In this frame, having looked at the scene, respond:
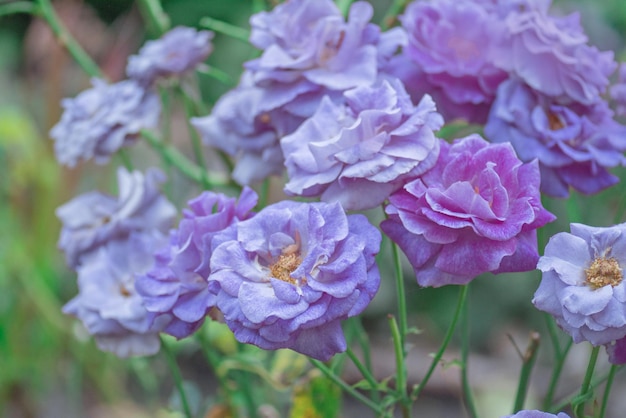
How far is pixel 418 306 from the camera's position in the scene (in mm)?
1373

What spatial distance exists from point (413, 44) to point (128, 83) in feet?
0.68

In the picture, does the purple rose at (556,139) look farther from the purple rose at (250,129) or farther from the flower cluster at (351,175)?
the purple rose at (250,129)

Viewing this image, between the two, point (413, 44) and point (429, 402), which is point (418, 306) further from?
point (413, 44)

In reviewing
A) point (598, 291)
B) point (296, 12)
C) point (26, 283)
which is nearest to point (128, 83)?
point (296, 12)

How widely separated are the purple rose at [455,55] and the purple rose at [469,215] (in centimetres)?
9

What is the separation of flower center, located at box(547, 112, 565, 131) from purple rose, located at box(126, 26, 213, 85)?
8.9 inches

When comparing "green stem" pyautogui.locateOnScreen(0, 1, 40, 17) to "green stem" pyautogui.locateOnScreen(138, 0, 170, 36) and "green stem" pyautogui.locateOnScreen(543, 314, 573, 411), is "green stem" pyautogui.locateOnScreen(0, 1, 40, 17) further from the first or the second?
"green stem" pyautogui.locateOnScreen(543, 314, 573, 411)

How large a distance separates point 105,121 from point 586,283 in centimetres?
32

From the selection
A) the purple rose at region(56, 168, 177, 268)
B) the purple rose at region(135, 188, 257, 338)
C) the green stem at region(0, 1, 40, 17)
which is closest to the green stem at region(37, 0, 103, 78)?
the green stem at region(0, 1, 40, 17)

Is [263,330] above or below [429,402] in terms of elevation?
above

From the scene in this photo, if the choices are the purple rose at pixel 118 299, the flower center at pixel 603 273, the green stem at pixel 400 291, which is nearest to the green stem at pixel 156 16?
the purple rose at pixel 118 299

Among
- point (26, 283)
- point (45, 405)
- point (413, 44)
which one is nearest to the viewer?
point (413, 44)

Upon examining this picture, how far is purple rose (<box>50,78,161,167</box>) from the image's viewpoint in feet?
1.75

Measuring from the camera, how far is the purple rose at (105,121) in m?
0.53
